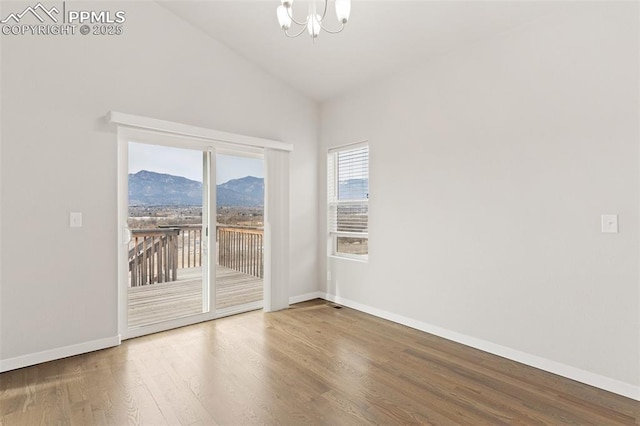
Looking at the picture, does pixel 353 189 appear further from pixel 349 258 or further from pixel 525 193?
pixel 525 193

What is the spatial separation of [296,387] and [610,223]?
2.60 m

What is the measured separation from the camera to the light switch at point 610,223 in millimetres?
2402

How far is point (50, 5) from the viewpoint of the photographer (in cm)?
289

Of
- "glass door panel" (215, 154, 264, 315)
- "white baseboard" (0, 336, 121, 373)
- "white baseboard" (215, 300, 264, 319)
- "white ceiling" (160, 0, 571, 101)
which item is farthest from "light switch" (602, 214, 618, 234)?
"white baseboard" (0, 336, 121, 373)

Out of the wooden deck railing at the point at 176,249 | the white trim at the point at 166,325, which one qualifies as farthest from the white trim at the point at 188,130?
the white trim at the point at 166,325

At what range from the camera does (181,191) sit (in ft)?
12.5

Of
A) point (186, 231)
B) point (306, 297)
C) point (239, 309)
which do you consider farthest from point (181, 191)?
point (306, 297)

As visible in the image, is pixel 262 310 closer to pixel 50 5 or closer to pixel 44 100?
pixel 44 100

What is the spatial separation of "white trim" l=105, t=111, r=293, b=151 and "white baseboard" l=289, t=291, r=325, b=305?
2065mm

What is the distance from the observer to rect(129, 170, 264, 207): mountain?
11.5 feet

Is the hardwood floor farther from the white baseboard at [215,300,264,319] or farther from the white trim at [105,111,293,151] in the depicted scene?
the white trim at [105,111,293,151]

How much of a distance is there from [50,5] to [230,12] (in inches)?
60.6

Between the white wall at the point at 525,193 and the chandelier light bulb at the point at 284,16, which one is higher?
the chandelier light bulb at the point at 284,16

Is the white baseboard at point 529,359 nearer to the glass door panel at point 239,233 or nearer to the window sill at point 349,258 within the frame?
the window sill at point 349,258
